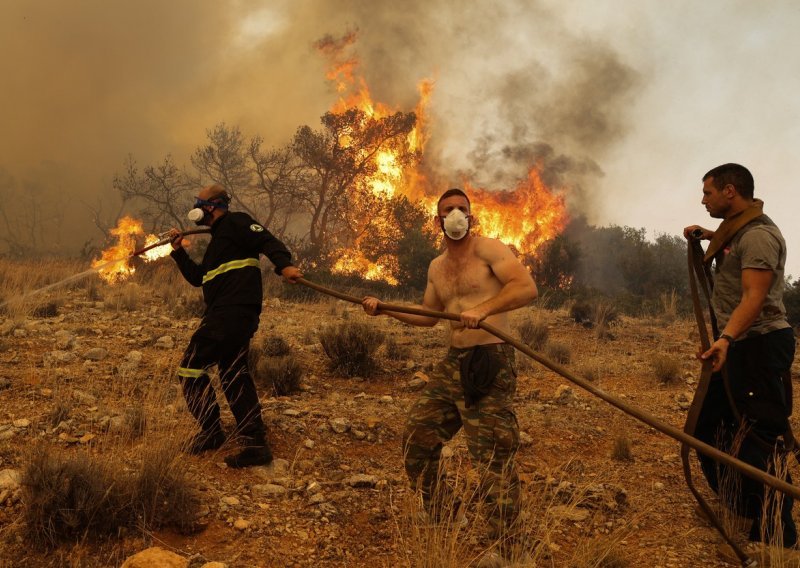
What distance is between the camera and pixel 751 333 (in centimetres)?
333

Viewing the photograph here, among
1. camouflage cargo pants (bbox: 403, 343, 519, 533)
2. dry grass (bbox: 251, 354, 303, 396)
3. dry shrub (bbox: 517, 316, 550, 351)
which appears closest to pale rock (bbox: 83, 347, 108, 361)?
dry grass (bbox: 251, 354, 303, 396)

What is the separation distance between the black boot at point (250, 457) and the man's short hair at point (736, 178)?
3544 mm

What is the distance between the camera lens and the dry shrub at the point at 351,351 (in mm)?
7508

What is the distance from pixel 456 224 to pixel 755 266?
65.7 inches

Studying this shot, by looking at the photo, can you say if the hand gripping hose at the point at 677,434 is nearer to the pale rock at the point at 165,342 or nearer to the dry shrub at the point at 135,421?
the dry shrub at the point at 135,421

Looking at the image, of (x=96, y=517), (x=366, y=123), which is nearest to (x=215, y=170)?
(x=366, y=123)

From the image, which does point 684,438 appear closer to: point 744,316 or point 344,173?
point 744,316

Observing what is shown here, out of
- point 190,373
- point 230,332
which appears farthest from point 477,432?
point 190,373

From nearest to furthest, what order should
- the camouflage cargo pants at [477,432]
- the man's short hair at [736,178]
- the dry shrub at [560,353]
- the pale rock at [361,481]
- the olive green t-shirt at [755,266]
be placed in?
the camouflage cargo pants at [477,432] < the olive green t-shirt at [755,266] < the man's short hair at [736,178] < the pale rock at [361,481] < the dry shrub at [560,353]

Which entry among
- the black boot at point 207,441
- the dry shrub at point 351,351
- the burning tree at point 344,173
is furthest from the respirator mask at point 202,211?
the burning tree at point 344,173

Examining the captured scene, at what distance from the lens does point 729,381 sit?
3408 millimetres

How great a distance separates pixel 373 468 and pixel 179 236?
8.45 feet

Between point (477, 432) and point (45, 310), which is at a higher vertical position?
point (45, 310)

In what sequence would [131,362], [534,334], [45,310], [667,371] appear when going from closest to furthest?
[131,362] < [667,371] < [45,310] < [534,334]
